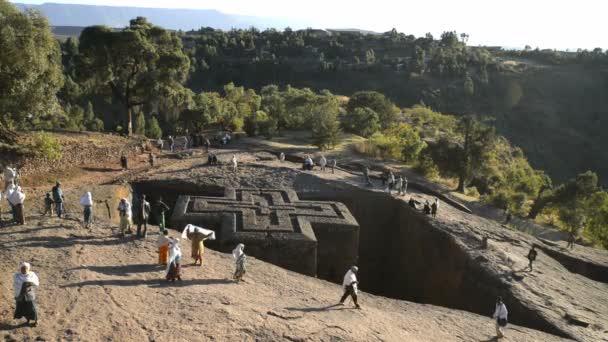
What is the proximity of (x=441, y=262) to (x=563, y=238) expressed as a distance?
10956 millimetres

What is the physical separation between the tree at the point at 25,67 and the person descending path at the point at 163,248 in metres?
10.5

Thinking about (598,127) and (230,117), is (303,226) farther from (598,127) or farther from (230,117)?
(598,127)

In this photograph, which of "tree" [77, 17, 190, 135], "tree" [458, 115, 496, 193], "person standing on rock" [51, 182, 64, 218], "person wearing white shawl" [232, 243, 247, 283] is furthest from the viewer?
"tree" [458, 115, 496, 193]

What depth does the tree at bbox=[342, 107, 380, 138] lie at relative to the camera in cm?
3878

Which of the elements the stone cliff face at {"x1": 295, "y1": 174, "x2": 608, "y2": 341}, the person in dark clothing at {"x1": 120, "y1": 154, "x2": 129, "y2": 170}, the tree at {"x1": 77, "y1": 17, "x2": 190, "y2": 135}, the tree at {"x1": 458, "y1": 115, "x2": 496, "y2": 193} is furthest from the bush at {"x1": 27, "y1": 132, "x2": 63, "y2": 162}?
the tree at {"x1": 458, "y1": 115, "x2": 496, "y2": 193}

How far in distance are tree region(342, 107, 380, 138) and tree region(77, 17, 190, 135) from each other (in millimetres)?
14070

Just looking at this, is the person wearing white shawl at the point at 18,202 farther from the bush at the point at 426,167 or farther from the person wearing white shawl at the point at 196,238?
the bush at the point at 426,167

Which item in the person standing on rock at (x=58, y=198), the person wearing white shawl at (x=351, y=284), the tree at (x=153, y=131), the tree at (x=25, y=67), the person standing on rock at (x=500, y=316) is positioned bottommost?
the tree at (x=153, y=131)

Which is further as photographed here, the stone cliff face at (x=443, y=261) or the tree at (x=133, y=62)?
the tree at (x=133, y=62)

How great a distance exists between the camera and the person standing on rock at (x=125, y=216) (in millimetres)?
12742

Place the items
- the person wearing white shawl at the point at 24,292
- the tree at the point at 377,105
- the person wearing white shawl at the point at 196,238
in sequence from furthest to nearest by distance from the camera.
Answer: the tree at the point at 377,105 → the person wearing white shawl at the point at 196,238 → the person wearing white shawl at the point at 24,292

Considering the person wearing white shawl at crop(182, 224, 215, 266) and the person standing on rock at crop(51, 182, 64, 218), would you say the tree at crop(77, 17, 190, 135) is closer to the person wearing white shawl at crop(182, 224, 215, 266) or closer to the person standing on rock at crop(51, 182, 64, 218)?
the person standing on rock at crop(51, 182, 64, 218)

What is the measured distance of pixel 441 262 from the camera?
17.9 metres

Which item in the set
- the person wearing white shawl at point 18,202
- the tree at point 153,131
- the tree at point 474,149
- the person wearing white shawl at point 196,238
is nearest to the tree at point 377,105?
the tree at point 474,149
